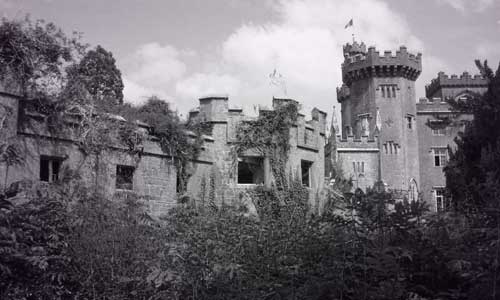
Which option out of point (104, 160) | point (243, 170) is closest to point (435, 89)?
point (243, 170)

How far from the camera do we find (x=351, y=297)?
764 centimetres

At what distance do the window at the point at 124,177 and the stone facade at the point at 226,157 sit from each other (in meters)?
2.18

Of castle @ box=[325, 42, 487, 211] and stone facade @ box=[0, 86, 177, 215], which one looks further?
castle @ box=[325, 42, 487, 211]

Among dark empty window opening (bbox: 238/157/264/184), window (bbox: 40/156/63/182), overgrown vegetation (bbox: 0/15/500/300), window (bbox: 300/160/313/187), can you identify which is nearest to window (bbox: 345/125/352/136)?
window (bbox: 300/160/313/187)

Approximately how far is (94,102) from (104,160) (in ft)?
5.09

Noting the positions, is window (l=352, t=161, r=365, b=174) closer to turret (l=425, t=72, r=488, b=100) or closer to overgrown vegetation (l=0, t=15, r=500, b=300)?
turret (l=425, t=72, r=488, b=100)

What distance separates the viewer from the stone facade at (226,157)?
17.8 m

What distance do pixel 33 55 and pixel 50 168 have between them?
9.14 feet

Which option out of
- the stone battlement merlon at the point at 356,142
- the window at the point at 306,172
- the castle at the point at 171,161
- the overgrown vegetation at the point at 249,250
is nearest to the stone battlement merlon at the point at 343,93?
the stone battlement merlon at the point at 356,142

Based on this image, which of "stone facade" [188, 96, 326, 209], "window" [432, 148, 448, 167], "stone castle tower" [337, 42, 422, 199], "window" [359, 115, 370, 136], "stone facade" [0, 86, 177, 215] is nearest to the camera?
"stone facade" [0, 86, 177, 215]

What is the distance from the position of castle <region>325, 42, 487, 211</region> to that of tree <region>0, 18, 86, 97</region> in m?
27.3

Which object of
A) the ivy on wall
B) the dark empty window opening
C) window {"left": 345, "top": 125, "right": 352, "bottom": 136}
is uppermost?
window {"left": 345, "top": 125, "right": 352, "bottom": 136}

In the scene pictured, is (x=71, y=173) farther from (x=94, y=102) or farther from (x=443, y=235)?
(x=443, y=235)

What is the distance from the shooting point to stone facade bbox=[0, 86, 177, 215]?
12.5m
